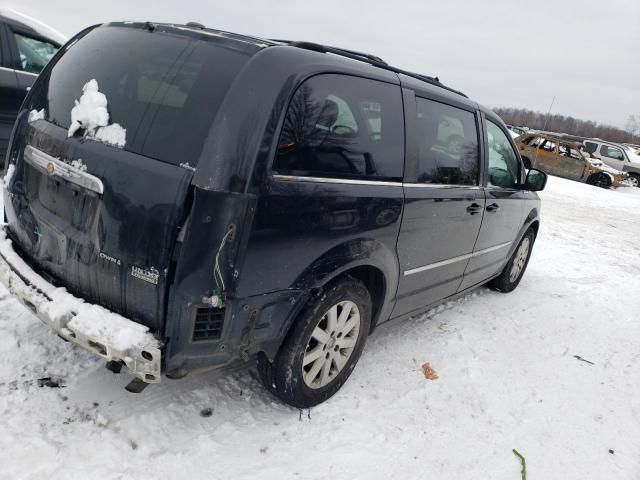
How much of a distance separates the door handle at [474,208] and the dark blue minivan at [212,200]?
77 cm

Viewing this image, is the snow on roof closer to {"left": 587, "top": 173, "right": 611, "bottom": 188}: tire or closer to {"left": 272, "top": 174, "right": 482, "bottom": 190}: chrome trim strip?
{"left": 272, "top": 174, "right": 482, "bottom": 190}: chrome trim strip

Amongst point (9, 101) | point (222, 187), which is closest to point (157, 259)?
point (222, 187)

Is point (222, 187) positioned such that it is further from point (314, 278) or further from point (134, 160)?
point (314, 278)

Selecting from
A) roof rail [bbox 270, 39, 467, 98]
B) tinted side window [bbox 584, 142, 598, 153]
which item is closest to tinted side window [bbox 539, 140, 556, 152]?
tinted side window [bbox 584, 142, 598, 153]

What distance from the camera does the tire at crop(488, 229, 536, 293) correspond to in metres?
5.21

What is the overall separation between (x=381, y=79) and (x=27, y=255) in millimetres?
2156

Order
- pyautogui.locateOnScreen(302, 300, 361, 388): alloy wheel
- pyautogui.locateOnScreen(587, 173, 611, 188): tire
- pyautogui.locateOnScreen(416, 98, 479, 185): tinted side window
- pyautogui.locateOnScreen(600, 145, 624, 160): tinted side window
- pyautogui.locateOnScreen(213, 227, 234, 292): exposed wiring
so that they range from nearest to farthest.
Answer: pyautogui.locateOnScreen(213, 227, 234, 292): exposed wiring < pyautogui.locateOnScreen(302, 300, 361, 388): alloy wheel < pyautogui.locateOnScreen(416, 98, 479, 185): tinted side window < pyautogui.locateOnScreen(587, 173, 611, 188): tire < pyautogui.locateOnScreen(600, 145, 624, 160): tinted side window

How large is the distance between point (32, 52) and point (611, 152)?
2376 centimetres

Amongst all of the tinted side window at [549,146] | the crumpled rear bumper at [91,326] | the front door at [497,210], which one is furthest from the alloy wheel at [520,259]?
the tinted side window at [549,146]

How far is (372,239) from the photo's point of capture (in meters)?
2.71

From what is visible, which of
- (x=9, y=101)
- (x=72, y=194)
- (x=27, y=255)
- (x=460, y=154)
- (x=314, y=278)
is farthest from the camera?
(x=9, y=101)

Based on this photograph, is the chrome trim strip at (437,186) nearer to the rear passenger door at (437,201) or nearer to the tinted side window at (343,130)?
the rear passenger door at (437,201)

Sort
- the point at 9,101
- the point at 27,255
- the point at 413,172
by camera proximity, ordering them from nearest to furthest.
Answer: the point at 27,255 → the point at 413,172 → the point at 9,101

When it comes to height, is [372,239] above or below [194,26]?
below
